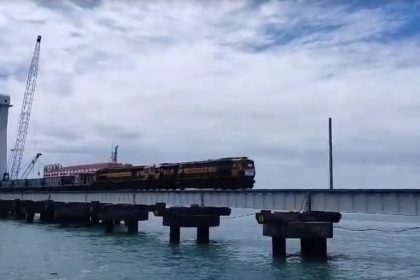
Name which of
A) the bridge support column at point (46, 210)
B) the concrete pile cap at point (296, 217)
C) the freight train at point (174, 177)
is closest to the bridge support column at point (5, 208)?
the bridge support column at point (46, 210)

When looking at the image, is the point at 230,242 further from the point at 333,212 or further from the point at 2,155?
the point at 2,155

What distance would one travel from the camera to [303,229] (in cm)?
4381

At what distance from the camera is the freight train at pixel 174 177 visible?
60.7m

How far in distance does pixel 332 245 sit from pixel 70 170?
63146mm

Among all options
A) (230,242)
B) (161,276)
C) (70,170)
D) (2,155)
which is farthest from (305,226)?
(2,155)

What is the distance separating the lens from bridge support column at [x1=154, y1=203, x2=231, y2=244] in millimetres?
57000

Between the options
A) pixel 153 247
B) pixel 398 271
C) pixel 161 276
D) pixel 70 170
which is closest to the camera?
pixel 161 276

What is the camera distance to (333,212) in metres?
46.3

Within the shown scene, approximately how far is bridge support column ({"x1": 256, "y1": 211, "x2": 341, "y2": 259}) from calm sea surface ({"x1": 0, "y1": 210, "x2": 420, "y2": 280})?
1.29m

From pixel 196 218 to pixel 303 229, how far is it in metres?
15.5

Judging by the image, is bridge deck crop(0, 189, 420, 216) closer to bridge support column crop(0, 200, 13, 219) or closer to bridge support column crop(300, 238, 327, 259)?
bridge support column crop(300, 238, 327, 259)

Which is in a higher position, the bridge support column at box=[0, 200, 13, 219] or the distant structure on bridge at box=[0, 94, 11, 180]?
the distant structure on bridge at box=[0, 94, 11, 180]

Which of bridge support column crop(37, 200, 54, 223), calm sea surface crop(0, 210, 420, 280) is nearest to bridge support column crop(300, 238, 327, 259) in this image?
calm sea surface crop(0, 210, 420, 280)

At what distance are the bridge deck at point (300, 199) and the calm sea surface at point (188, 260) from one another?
4257 mm
